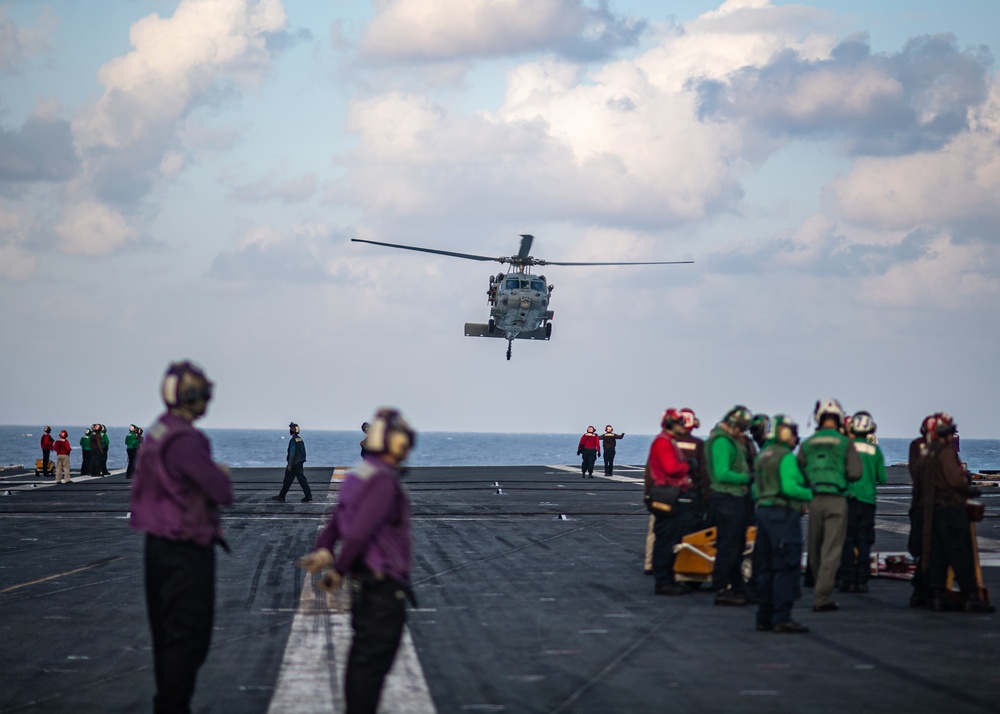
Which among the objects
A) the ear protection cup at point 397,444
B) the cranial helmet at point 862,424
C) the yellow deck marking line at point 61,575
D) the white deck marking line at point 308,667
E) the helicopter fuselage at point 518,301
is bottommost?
the yellow deck marking line at point 61,575

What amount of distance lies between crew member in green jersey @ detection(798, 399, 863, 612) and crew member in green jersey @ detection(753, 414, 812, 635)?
80cm

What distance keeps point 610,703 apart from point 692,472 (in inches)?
273

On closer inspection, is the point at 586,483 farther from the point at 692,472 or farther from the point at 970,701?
the point at 970,701

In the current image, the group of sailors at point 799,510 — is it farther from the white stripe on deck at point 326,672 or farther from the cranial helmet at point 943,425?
the white stripe on deck at point 326,672

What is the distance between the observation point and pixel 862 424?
13844 millimetres

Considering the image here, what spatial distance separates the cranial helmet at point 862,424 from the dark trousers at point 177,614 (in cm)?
902

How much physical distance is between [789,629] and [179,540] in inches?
244

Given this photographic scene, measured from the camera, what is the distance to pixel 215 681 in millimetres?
8828

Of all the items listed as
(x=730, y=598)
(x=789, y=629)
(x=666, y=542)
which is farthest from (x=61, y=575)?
(x=789, y=629)

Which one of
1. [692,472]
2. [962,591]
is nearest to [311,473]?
[692,472]

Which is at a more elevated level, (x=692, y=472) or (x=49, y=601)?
(x=692, y=472)

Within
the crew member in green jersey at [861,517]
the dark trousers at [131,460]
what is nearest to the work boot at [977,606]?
the crew member in green jersey at [861,517]

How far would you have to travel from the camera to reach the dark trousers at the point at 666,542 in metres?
13.5

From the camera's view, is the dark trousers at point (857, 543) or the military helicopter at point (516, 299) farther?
the military helicopter at point (516, 299)
